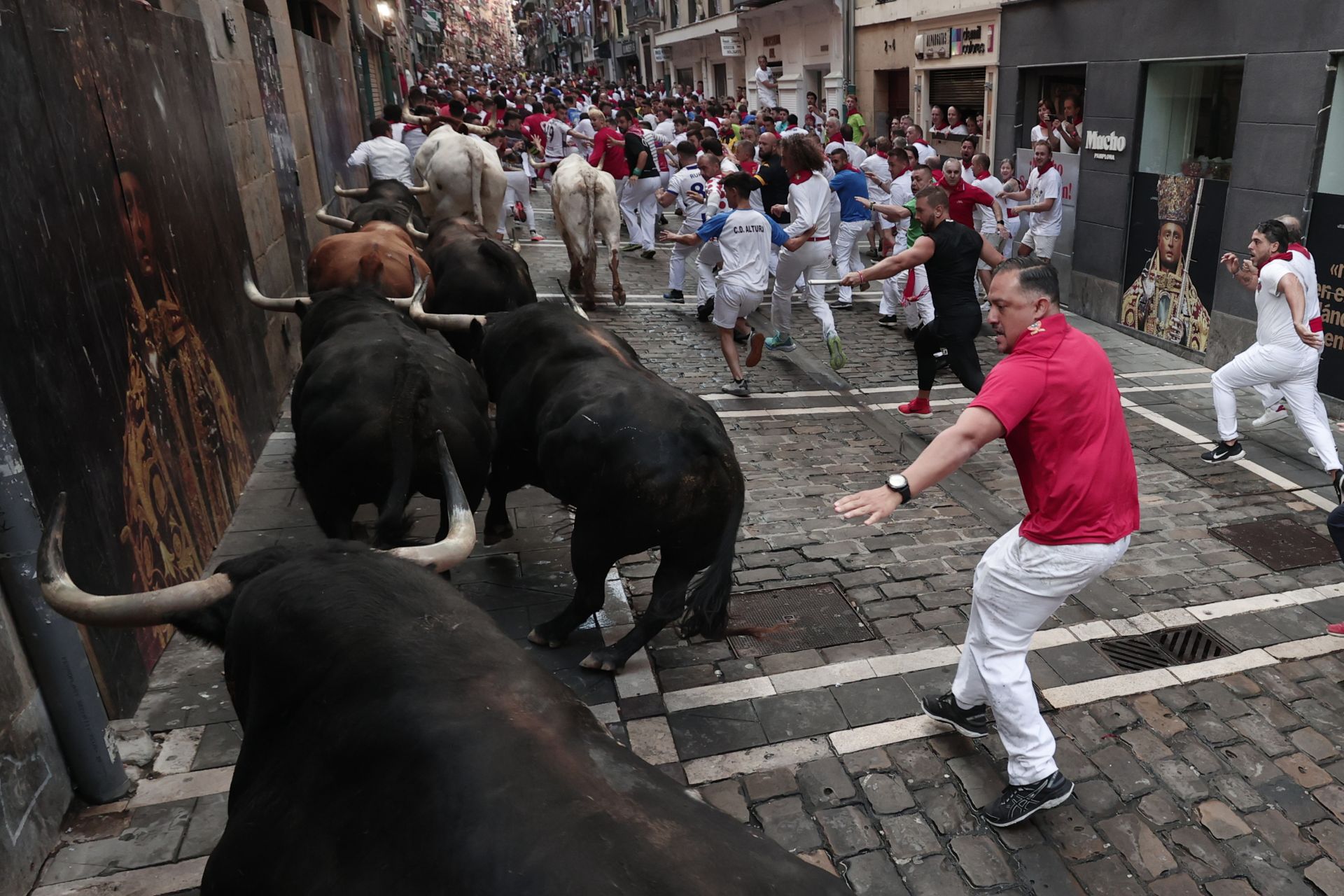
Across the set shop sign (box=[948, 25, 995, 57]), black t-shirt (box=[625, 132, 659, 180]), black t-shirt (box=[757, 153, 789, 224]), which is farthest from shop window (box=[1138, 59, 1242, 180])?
black t-shirt (box=[625, 132, 659, 180])

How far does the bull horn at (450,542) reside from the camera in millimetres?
2995

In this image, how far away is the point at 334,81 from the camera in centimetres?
1573

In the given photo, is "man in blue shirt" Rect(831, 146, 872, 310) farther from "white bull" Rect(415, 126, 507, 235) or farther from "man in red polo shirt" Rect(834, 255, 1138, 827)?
"man in red polo shirt" Rect(834, 255, 1138, 827)

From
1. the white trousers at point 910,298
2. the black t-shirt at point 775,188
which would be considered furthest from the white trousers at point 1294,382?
the black t-shirt at point 775,188

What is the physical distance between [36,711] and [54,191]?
8.40 feet

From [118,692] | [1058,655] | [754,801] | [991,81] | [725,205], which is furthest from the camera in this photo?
[991,81]

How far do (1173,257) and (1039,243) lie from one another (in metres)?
2.10

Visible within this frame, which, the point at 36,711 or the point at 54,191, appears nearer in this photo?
the point at 36,711

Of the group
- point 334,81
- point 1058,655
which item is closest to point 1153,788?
point 1058,655

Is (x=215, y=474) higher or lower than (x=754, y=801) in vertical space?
higher

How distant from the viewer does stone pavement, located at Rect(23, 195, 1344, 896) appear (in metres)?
3.77

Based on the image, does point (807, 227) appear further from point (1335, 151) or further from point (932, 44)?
point (932, 44)

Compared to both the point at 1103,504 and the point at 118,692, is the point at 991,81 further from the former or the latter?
the point at 118,692

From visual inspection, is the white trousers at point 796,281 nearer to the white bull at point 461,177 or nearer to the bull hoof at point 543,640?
the white bull at point 461,177
